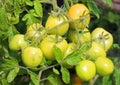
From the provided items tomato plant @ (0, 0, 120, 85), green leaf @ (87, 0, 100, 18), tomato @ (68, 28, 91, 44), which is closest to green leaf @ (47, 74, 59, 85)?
tomato plant @ (0, 0, 120, 85)

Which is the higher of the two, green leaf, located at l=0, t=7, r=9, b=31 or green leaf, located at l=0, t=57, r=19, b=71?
green leaf, located at l=0, t=7, r=9, b=31

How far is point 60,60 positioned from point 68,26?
0.09 m

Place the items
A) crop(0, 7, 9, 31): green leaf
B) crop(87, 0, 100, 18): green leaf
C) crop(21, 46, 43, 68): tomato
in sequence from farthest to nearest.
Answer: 1. crop(87, 0, 100, 18): green leaf
2. crop(0, 7, 9, 31): green leaf
3. crop(21, 46, 43, 68): tomato

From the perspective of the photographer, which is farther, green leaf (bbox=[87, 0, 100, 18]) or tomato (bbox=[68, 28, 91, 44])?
green leaf (bbox=[87, 0, 100, 18])

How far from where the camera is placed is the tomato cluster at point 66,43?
1.00 meters

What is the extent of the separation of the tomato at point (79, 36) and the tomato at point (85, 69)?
6 cm

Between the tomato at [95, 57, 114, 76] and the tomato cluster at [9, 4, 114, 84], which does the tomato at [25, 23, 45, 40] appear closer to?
the tomato cluster at [9, 4, 114, 84]

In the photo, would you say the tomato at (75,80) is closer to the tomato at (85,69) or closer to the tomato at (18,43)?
the tomato at (85,69)

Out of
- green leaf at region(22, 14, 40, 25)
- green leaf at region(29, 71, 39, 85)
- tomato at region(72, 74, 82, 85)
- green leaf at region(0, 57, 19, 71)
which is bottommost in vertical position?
tomato at region(72, 74, 82, 85)

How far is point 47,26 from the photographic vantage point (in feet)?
3.35

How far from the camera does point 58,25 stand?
3.32 ft

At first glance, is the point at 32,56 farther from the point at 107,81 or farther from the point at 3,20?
the point at 107,81

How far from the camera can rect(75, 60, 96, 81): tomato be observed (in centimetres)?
100

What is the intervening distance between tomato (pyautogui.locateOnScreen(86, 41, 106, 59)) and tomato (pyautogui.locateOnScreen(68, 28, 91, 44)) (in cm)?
A: 2
